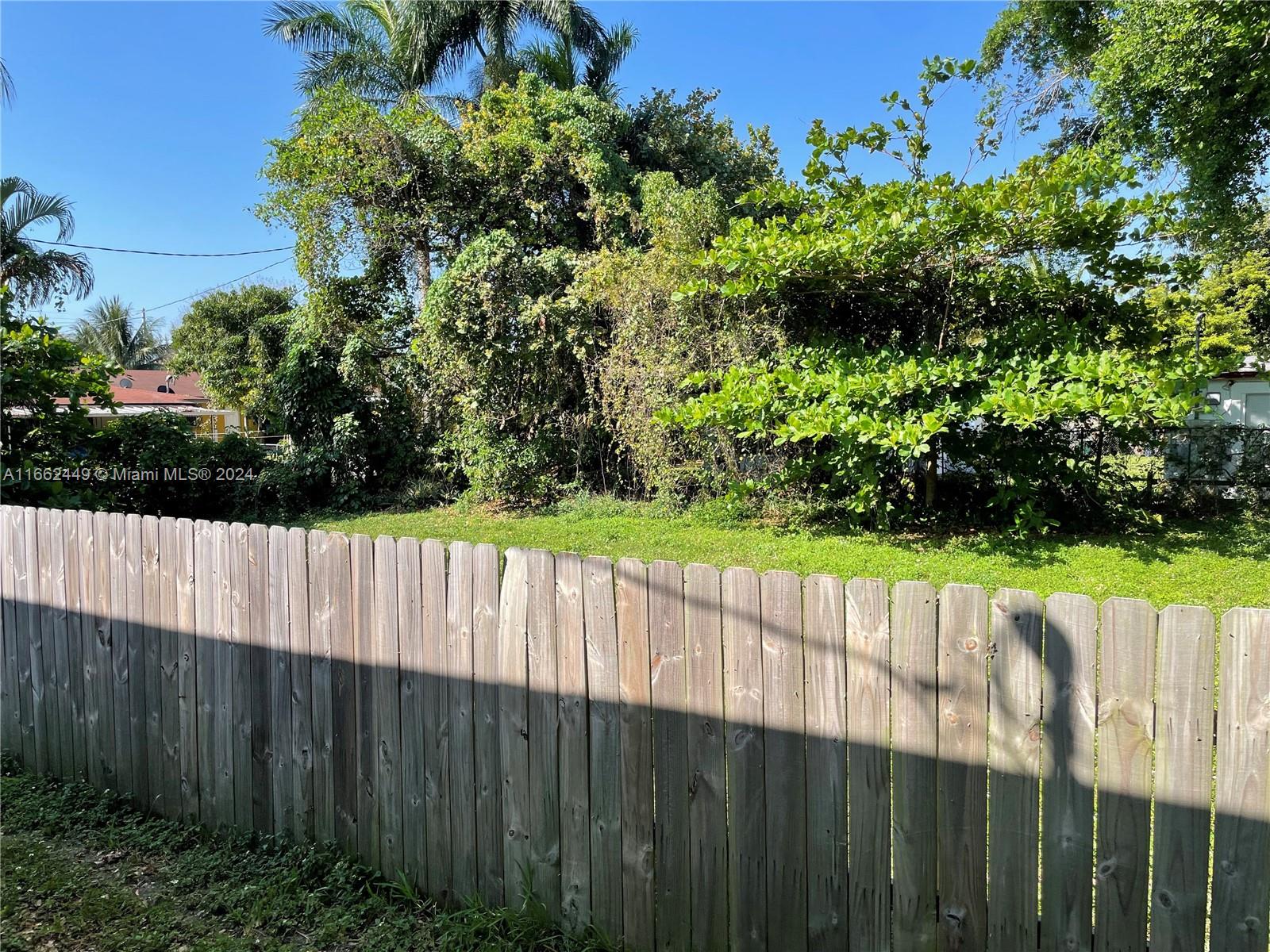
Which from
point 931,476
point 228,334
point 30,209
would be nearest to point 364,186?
point 931,476

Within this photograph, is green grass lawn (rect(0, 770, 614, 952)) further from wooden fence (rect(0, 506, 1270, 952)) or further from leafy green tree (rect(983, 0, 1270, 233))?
leafy green tree (rect(983, 0, 1270, 233))

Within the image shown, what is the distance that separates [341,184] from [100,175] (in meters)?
6.39

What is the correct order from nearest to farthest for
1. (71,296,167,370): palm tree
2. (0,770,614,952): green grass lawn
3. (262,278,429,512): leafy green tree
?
(0,770,614,952): green grass lawn
(262,278,429,512): leafy green tree
(71,296,167,370): palm tree

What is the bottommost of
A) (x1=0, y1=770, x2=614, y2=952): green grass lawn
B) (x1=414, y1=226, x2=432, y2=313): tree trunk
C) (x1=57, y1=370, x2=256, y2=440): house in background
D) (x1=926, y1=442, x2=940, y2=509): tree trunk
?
(x1=0, y1=770, x2=614, y2=952): green grass lawn

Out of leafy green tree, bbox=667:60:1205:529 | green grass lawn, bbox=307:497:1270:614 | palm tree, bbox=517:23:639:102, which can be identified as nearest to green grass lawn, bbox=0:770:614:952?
green grass lawn, bbox=307:497:1270:614

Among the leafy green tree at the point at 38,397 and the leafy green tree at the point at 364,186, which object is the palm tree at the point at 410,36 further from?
the leafy green tree at the point at 38,397

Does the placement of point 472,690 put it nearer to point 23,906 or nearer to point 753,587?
point 753,587

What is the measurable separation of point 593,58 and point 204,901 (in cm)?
1783

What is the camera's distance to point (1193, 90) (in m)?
6.82

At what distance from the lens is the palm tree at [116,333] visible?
40.5 m

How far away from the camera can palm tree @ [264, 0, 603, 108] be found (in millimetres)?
16125

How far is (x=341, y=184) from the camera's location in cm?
1182

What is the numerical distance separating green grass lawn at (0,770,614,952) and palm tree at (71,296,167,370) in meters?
45.2

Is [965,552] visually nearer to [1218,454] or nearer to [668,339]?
[1218,454]
